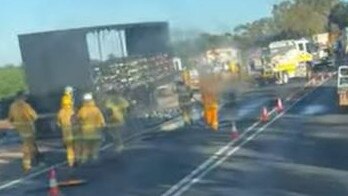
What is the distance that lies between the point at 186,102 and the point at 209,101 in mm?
1451

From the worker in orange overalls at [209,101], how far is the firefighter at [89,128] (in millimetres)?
5674

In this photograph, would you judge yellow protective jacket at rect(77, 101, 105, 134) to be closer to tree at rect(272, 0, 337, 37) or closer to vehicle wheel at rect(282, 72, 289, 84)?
vehicle wheel at rect(282, 72, 289, 84)

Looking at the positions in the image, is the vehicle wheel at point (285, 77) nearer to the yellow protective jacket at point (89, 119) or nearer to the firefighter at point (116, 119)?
the firefighter at point (116, 119)

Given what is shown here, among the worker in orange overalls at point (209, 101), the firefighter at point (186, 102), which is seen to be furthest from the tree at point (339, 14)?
the worker in orange overalls at point (209, 101)

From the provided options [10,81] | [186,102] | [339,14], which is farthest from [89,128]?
[339,14]

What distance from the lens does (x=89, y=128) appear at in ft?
59.9

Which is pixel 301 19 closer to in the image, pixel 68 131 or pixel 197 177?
pixel 68 131

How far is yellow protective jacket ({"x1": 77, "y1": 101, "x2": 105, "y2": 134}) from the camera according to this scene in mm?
18234

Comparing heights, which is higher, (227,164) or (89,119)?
(89,119)

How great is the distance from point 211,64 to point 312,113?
351cm

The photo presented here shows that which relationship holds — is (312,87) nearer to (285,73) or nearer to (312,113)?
(285,73)

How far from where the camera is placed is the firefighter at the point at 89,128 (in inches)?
719

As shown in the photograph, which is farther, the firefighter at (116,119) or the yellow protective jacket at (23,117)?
the firefighter at (116,119)

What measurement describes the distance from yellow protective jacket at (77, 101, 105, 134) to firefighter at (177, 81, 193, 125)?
7096mm
